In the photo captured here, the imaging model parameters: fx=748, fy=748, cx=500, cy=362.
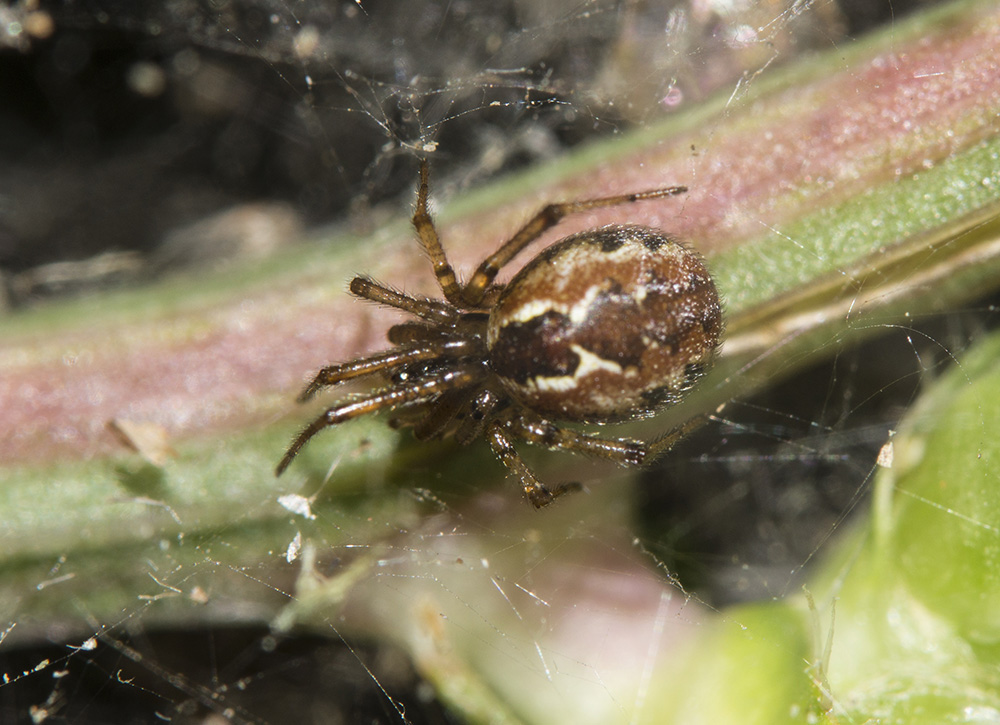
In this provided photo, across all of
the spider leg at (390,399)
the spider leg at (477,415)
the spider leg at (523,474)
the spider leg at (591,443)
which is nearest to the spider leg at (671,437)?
the spider leg at (591,443)

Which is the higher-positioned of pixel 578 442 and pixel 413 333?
pixel 413 333

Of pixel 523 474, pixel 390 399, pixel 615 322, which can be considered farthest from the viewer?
pixel 390 399

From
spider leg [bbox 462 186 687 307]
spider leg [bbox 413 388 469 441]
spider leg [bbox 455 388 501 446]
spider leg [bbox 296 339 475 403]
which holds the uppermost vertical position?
spider leg [bbox 462 186 687 307]

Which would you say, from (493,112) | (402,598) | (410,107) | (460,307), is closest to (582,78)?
(493,112)

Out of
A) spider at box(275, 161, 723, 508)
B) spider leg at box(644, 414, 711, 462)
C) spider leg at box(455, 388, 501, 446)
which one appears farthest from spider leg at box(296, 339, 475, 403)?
spider leg at box(644, 414, 711, 462)

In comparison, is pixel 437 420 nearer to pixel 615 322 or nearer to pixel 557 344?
pixel 557 344

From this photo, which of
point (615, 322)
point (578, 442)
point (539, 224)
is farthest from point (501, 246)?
point (578, 442)

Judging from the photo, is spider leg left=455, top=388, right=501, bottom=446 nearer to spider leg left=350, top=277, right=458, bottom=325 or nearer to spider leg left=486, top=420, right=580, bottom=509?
spider leg left=486, top=420, right=580, bottom=509
